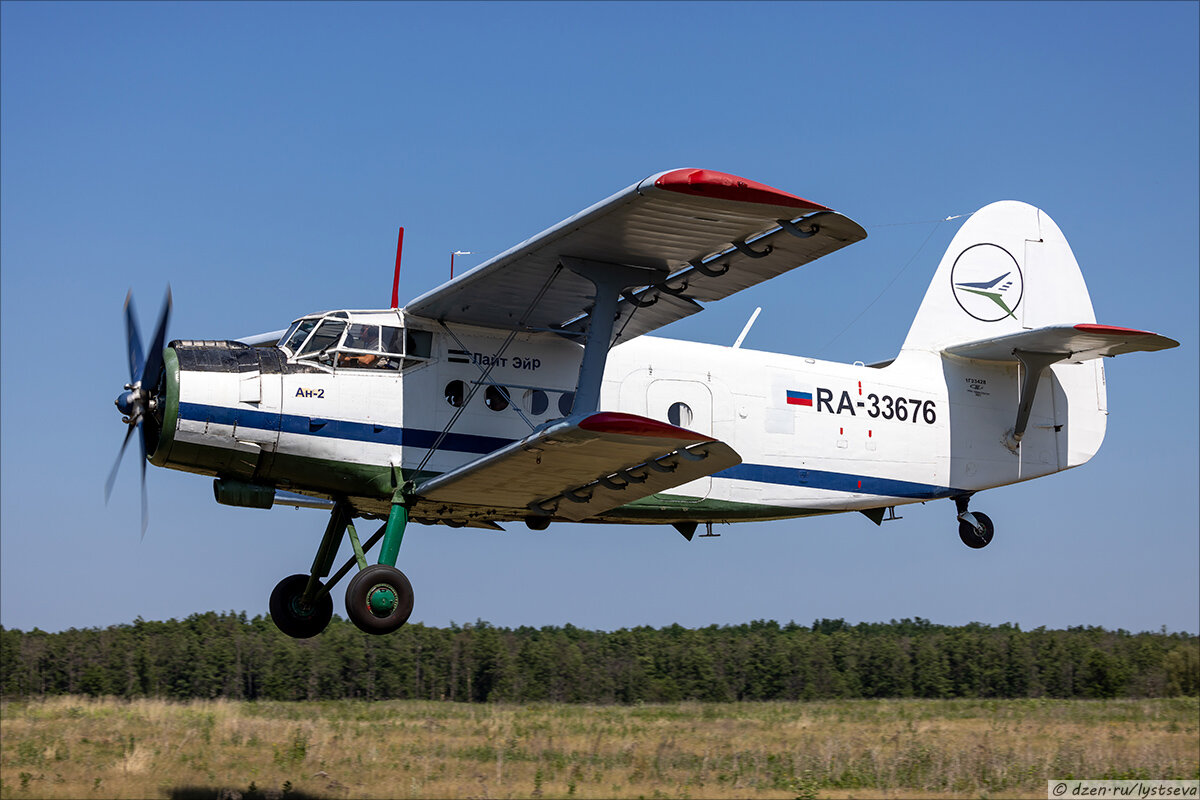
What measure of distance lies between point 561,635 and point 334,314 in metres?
39.5

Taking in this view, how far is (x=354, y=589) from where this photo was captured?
11.1m

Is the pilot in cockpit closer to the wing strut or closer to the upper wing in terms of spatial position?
the upper wing

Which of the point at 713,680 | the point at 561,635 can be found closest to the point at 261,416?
the point at 713,680

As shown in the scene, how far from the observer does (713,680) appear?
4281 centimetres

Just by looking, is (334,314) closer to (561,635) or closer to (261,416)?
(261,416)

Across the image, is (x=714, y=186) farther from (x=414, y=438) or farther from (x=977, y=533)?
(x=977, y=533)

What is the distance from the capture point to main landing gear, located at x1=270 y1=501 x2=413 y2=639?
11.1 m

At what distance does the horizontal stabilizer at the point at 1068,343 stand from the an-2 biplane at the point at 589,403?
3 centimetres

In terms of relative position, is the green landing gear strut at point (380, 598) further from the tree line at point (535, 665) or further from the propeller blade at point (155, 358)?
the tree line at point (535, 665)

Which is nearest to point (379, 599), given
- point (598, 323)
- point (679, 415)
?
point (598, 323)

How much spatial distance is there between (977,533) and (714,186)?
7.45 m

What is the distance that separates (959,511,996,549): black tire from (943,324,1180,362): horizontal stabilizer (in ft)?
6.63

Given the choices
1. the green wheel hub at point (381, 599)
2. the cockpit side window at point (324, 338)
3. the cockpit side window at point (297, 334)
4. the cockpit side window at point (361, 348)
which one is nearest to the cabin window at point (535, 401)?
the cockpit side window at point (361, 348)

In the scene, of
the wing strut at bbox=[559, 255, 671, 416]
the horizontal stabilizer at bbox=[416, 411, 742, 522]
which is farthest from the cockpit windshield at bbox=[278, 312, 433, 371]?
the wing strut at bbox=[559, 255, 671, 416]
